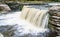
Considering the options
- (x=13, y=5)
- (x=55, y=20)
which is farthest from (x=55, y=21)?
(x=13, y=5)

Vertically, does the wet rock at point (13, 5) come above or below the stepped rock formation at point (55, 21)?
below

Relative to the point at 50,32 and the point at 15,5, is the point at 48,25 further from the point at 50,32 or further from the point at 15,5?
A: the point at 15,5

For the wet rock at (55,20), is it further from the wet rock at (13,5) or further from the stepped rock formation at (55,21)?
the wet rock at (13,5)

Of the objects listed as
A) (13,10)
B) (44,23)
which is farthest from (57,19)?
(13,10)

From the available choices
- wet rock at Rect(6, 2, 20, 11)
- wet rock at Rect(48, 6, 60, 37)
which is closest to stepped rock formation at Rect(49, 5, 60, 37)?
wet rock at Rect(48, 6, 60, 37)

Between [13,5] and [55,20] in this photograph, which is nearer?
[55,20]

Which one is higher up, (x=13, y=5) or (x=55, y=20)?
(x=55, y=20)

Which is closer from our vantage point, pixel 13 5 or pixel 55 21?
pixel 55 21

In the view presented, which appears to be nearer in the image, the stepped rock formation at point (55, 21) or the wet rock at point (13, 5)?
the stepped rock formation at point (55, 21)

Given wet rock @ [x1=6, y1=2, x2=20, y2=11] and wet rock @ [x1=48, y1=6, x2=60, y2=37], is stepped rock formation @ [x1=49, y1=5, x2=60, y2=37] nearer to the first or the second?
wet rock @ [x1=48, y1=6, x2=60, y2=37]

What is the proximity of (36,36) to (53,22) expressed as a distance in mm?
757

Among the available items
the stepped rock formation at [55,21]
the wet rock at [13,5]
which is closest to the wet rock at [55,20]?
the stepped rock formation at [55,21]

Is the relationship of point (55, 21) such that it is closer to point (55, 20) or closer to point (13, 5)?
point (55, 20)

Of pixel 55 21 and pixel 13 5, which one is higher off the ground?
pixel 55 21
